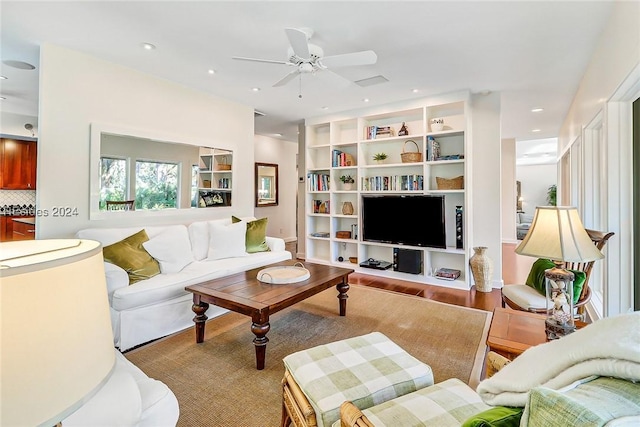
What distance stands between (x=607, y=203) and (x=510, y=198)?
244 inches

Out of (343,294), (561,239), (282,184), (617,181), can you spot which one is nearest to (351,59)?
(561,239)

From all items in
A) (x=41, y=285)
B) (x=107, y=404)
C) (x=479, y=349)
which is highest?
(x=41, y=285)

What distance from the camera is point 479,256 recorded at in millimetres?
4180

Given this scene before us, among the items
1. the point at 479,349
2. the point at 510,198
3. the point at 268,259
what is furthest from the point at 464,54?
the point at 510,198

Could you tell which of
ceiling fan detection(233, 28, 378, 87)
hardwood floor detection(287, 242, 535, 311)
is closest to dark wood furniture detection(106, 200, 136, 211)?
ceiling fan detection(233, 28, 378, 87)

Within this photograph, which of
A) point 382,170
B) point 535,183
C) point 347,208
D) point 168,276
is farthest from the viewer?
point 535,183

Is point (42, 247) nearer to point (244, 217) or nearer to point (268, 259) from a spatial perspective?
point (268, 259)

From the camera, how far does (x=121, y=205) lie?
354 cm

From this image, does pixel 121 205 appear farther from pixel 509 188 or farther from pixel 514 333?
pixel 509 188

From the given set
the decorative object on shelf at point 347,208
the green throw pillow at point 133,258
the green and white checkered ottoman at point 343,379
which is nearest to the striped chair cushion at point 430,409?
the green and white checkered ottoman at point 343,379

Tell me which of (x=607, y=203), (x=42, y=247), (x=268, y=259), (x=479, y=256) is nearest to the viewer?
(x=42, y=247)

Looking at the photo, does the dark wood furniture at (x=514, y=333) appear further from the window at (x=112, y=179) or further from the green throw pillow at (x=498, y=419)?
the window at (x=112, y=179)

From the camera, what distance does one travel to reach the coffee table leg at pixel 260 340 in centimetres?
219

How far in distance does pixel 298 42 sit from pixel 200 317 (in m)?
2.34
